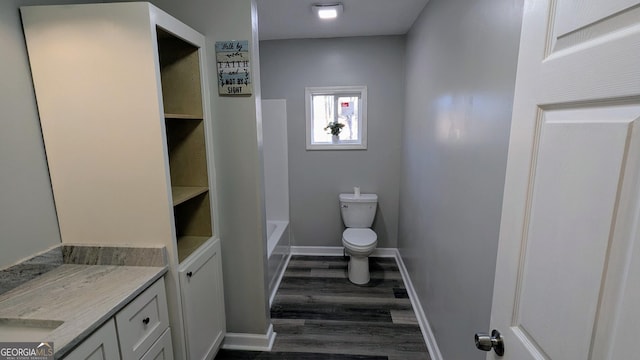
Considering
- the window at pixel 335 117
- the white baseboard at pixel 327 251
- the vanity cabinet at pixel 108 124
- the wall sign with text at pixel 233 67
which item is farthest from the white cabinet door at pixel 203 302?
the window at pixel 335 117

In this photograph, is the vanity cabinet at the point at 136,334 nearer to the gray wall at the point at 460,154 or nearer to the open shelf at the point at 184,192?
the open shelf at the point at 184,192

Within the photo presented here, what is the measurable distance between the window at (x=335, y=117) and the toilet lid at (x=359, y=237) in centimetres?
91

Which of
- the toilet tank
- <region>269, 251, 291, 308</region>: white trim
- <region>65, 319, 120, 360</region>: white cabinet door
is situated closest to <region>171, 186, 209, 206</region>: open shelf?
<region>65, 319, 120, 360</region>: white cabinet door

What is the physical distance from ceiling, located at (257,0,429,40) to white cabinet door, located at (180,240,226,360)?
1857mm

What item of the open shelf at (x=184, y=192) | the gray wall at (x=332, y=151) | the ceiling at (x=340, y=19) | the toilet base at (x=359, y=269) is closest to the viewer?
the open shelf at (x=184, y=192)

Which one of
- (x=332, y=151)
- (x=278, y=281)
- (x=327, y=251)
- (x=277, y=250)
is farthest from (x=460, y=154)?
(x=327, y=251)

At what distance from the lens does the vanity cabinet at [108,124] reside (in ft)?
3.94

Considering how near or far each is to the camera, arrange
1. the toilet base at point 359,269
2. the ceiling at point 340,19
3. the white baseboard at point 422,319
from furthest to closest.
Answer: the toilet base at point 359,269, the ceiling at point 340,19, the white baseboard at point 422,319

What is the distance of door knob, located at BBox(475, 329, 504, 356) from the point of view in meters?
0.78

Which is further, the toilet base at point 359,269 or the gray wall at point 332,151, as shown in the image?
the gray wall at point 332,151

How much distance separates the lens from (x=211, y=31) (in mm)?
1649

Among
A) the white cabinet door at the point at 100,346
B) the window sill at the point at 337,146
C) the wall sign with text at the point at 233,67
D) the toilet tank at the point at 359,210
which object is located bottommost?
the toilet tank at the point at 359,210

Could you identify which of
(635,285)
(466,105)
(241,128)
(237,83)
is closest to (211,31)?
(237,83)

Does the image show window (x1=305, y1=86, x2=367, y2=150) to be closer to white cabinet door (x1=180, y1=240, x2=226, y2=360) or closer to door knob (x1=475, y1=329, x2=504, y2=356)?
white cabinet door (x1=180, y1=240, x2=226, y2=360)
